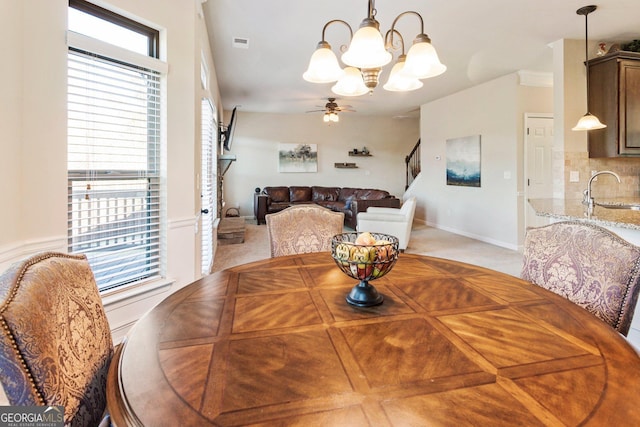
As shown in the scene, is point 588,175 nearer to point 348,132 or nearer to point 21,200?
point 21,200

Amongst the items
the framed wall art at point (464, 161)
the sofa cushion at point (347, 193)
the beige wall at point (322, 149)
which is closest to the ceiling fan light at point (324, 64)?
the framed wall art at point (464, 161)

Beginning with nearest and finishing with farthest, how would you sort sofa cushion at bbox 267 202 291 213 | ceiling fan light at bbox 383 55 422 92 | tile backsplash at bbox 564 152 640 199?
ceiling fan light at bbox 383 55 422 92 → tile backsplash at bbox 564 152 640 199 → sofa cushion at bbox 267 202 291 213

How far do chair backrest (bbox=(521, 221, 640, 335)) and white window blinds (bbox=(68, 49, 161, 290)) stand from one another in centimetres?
234

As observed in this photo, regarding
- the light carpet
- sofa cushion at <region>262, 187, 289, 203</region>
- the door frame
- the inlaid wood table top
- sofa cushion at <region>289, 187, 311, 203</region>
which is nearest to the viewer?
the inlaid wood table top

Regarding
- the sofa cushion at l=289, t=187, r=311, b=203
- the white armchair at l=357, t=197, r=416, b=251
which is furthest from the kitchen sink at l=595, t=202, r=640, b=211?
the sofa cushion at l=289, t=187, r=311, b=203

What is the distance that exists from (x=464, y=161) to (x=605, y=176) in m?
2.48

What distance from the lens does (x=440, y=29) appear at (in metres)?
3.58

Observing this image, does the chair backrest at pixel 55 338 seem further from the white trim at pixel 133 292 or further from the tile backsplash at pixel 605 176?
the tile backsplash at pixel 605 176

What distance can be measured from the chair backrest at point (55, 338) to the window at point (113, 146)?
3.79ft

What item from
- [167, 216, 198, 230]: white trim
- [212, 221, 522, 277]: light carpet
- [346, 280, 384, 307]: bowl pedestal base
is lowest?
[212, 221, 522, 277]: light carpet

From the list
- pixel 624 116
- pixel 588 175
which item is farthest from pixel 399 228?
pixel 624 116

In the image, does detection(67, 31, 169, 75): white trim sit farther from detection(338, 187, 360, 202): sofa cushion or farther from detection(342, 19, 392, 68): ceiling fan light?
detection(338, 187, 360, 202): sofa cushion

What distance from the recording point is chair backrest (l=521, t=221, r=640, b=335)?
1.15 metres

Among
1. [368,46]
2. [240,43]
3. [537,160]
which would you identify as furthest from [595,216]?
[240,43]
